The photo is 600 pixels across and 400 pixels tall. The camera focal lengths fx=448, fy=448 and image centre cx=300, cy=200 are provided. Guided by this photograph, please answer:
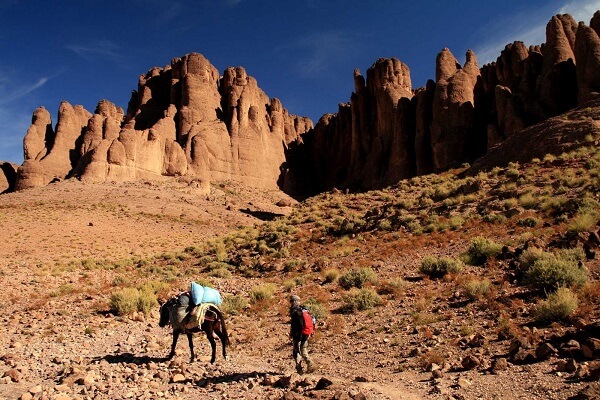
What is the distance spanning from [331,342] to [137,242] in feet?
115

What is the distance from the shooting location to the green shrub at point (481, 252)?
16062mm

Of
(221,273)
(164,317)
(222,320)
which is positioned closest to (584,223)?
(222,320)

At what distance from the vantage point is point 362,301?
552 inches

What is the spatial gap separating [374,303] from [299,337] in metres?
5.10

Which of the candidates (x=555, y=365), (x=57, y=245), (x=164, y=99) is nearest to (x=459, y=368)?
(x=555, y=365)

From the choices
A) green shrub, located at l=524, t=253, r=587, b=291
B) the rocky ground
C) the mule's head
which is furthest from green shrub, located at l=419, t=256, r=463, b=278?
the mule's head

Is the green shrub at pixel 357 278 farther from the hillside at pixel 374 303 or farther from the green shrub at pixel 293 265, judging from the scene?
the green shrub at pixel 293 265

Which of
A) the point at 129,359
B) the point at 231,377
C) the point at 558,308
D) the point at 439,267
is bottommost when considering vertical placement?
the point at 231,377

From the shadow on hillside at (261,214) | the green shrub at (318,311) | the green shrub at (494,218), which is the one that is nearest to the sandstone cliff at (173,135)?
the shadow on hillside at (261,214)

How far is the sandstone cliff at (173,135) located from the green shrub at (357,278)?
180 ft

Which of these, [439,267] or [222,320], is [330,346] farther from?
[439,267]

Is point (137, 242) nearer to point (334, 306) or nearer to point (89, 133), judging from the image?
point (334, 306)

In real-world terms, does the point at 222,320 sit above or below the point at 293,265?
below

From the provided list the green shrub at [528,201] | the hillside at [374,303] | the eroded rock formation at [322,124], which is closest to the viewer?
the hillside at [374,303]
